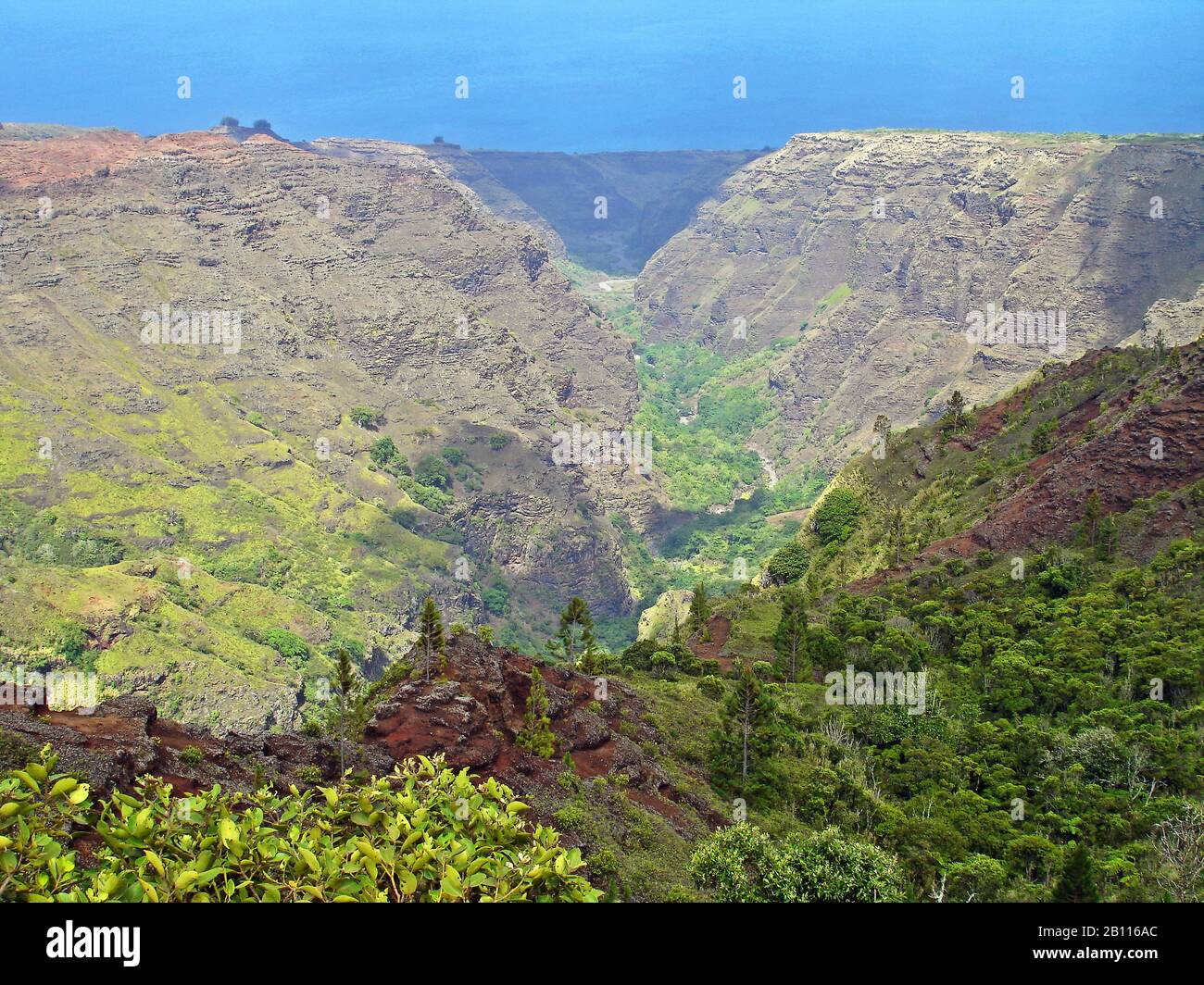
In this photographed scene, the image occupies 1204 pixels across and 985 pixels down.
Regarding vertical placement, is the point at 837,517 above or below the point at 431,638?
above

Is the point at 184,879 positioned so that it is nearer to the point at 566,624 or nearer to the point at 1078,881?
the point at 1078,881

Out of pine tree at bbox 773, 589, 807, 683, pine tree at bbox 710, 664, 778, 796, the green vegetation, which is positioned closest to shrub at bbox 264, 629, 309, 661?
pine tree at bbox 773, 589, 807, 683

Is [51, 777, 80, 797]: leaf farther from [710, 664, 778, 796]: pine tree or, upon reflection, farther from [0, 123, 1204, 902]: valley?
[710, 664, 778, 796]: pine tree

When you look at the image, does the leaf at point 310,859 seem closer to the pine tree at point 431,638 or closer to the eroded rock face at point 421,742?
the eroded rock face at point 421,742

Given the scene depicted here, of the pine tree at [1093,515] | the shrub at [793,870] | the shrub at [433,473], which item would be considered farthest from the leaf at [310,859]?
the shrub at [433,473]

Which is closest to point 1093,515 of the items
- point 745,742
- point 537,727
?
point 745,742

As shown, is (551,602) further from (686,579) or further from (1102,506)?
(1102,506)
